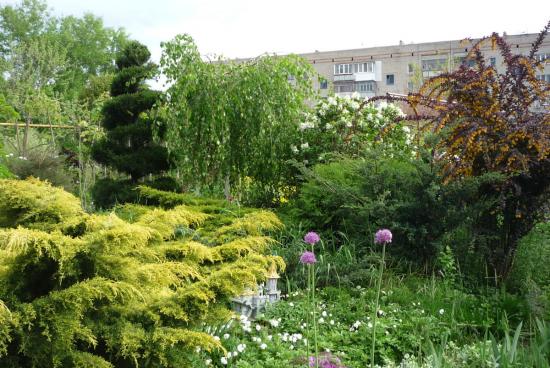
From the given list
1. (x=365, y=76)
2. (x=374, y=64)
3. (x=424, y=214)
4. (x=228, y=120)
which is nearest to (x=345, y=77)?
(x=365, y=76)

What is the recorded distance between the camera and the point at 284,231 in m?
5.75

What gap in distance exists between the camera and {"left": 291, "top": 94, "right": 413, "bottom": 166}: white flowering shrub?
7.61 m

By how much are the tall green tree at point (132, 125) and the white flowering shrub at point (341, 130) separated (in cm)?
204

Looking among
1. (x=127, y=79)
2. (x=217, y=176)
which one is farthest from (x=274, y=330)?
(x=127, y=79)

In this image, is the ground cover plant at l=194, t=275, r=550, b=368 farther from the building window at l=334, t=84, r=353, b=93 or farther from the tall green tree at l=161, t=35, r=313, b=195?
the building window at l=334, t=84, r=353, b=93

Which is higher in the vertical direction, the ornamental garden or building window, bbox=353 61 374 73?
building window, bbox=353 61 374 73

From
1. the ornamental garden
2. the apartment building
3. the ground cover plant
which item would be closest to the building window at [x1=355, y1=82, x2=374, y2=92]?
the apartment building

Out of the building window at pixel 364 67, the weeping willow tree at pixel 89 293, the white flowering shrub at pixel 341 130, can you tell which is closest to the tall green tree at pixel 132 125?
the white flowering shrub at pixel 341 130

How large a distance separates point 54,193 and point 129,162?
560 centimetres

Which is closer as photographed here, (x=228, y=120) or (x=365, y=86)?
(x=228, y=120)

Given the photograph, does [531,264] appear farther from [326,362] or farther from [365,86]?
[365,86]

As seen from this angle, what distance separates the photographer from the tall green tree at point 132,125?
340 inches

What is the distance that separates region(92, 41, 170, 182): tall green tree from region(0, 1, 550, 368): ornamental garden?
3cm

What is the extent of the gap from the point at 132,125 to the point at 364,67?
40.3 m
